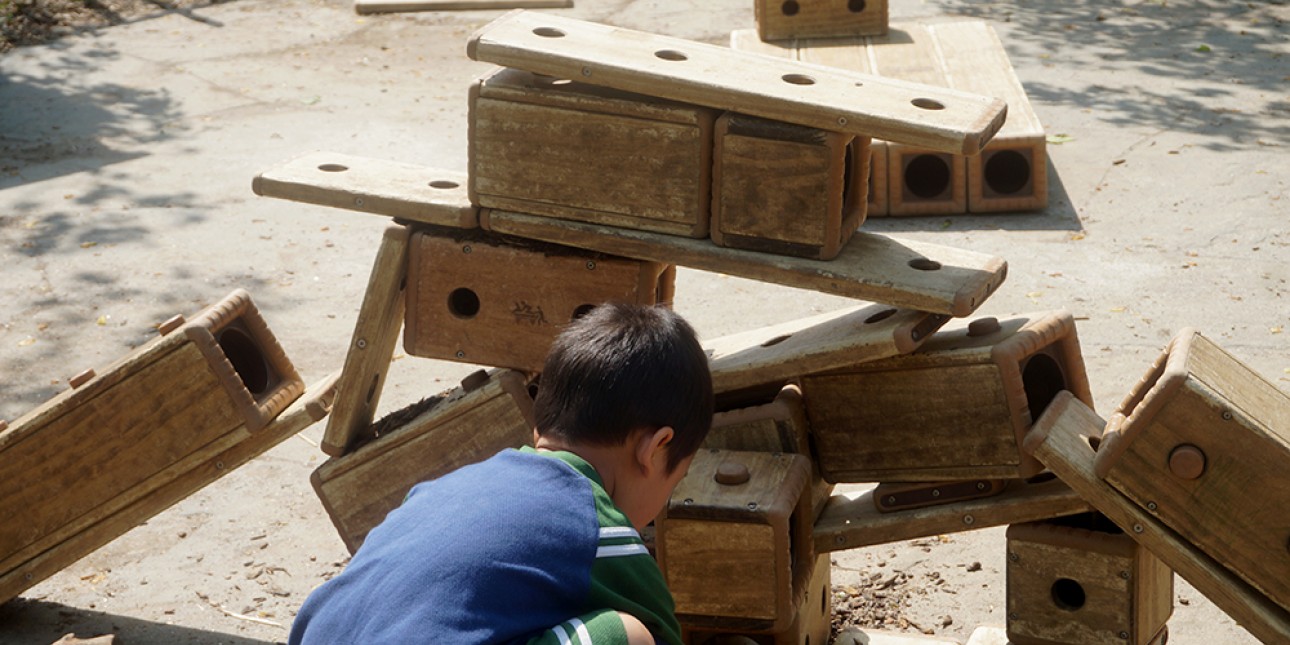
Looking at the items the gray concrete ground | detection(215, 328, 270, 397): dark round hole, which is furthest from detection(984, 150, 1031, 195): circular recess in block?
detection(215, 328, 270, 397): dark round hole

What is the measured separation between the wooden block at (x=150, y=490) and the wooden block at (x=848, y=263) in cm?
84

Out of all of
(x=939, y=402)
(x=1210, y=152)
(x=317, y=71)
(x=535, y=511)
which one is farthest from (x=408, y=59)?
(x=535, y=511)

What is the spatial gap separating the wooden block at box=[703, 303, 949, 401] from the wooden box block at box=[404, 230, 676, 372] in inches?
11.3

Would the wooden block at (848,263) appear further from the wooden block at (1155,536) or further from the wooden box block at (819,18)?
the wooden box block at (819,18)

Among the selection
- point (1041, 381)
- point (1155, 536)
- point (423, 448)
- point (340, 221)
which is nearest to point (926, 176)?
point (340, 221)

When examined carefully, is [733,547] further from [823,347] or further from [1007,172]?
[1007,172]

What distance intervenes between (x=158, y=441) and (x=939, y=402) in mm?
2113

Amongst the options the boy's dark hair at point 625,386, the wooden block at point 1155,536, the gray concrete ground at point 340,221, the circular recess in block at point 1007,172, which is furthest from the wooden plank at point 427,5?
the boy's dark hair at point 625,386

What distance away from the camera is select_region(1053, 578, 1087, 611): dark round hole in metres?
3.46

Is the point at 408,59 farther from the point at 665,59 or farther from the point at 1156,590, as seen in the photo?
the point at 1156,590

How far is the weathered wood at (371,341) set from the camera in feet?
12.7

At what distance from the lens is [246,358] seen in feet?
14.1

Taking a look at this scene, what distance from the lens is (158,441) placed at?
395 cm

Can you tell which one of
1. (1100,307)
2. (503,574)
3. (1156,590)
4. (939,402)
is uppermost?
(503,574)
